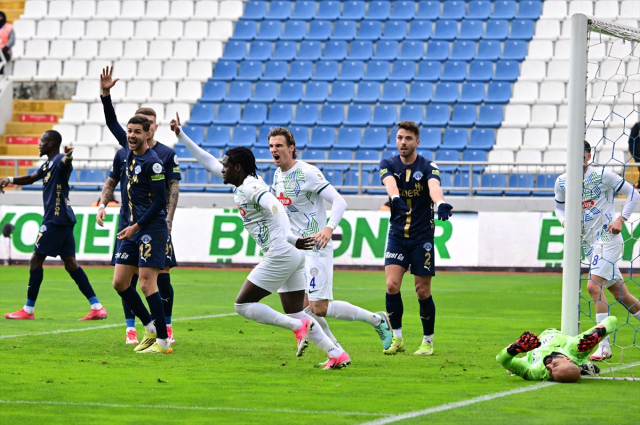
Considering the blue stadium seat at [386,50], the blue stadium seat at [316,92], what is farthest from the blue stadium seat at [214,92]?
the blue stadium seat at [386,50]

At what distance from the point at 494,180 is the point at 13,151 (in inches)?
520

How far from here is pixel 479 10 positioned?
2803cm

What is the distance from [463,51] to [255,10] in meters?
6.73

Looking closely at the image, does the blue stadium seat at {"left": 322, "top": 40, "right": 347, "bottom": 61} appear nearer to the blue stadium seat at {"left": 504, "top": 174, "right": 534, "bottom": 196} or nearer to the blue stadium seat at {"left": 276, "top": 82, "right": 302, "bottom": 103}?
the blue stadium seat at {"left": 276, "top": 82, "right": 302, "bottom": 103}

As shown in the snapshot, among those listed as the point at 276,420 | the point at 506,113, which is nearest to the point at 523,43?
the point at 506,113

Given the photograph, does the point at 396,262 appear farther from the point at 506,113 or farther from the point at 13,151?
the point at 13,151

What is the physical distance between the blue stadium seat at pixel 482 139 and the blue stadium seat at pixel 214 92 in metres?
7.17

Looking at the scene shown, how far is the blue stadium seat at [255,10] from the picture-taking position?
29688 mm

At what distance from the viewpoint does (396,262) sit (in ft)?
31.5

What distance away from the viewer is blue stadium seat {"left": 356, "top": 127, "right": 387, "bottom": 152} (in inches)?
973

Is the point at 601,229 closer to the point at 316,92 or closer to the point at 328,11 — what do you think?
the point at 316,92

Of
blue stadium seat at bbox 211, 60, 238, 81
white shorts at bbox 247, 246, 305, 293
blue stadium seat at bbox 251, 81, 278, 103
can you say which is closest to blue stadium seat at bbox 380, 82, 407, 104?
blue stadium seat at bbox 251, 81, 278, 103

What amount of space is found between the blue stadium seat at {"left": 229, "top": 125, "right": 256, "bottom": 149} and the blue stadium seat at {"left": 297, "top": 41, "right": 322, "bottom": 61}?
10.5ft

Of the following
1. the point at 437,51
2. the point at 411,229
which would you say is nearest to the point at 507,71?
the point at 437,51
